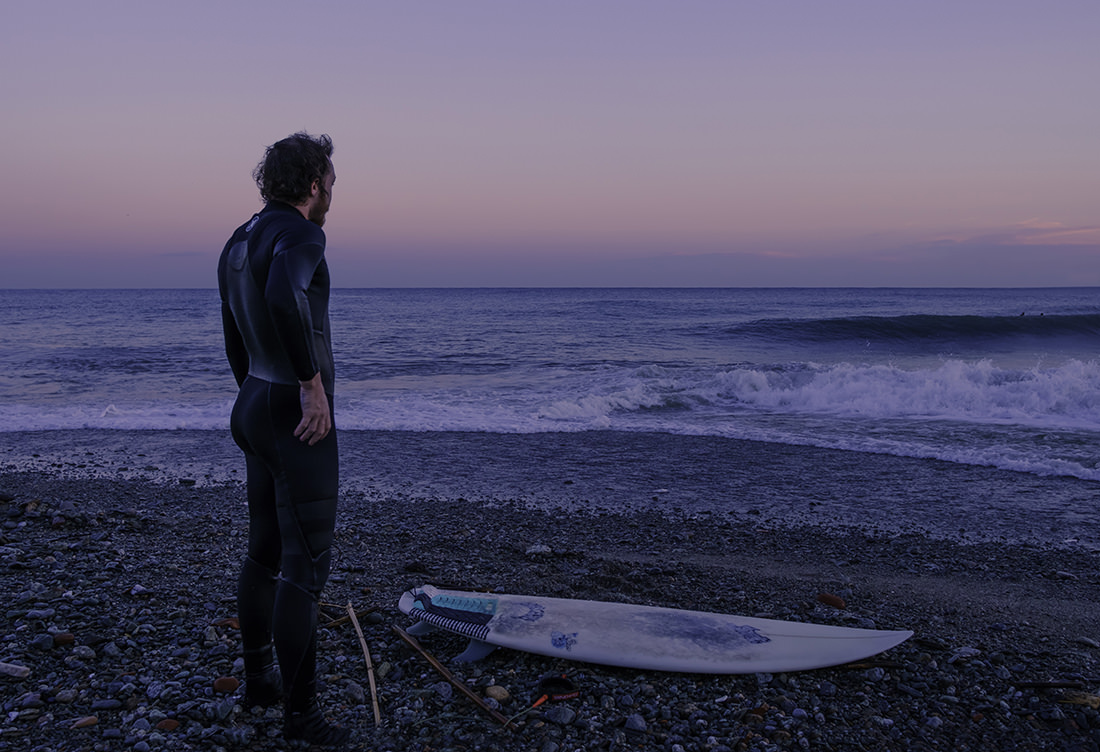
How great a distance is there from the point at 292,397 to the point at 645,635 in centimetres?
201

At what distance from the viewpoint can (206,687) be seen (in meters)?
2.91

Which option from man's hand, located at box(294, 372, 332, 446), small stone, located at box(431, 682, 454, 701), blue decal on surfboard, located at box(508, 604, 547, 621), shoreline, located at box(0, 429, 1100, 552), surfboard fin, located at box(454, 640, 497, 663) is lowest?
shoreline, located at box(0, 429, 1100, 552)

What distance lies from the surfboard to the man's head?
6.83 feet

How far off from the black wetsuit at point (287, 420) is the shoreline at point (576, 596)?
52 cm

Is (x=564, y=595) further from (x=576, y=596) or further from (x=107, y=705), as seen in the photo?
(x=107, y=705)

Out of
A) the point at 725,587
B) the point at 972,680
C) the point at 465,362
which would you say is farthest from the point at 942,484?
the point at 465,362

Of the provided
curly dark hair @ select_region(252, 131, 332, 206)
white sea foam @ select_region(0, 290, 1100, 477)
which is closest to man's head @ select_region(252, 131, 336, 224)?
curly dark hair @ select_region(252, 131, 332, 206)

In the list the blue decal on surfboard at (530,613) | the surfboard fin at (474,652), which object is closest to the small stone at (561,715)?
the surfboard fin at (474,652)

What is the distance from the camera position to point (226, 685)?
Result: 290 cm

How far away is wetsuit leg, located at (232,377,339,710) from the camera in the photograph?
240cm

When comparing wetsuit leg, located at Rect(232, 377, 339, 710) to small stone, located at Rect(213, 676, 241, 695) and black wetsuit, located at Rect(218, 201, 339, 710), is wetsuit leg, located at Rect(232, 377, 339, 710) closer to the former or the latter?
black wetsuit, located at Rect(218, 201, 339, 710)

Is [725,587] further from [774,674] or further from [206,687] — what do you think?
[206,687]

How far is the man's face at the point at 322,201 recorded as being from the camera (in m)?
2.51

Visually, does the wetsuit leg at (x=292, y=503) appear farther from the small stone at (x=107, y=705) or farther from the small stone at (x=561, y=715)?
the small stone at (x=561, y=715)
